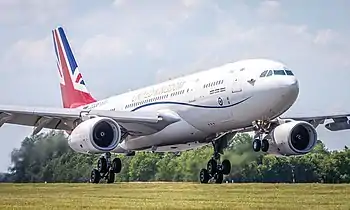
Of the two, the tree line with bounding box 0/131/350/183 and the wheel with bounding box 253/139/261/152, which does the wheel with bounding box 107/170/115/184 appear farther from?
the wheel with bounding box 253/139/261/152

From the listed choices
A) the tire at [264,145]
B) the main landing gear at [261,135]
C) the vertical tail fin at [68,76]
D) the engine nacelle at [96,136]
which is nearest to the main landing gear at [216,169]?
the main landing gear at [261,135]

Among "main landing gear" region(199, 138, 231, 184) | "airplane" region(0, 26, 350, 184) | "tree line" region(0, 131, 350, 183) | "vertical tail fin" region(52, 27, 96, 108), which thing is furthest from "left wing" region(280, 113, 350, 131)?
"vertical tail fin" region(52, 27, 96, 108)

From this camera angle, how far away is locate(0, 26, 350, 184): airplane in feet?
97.3

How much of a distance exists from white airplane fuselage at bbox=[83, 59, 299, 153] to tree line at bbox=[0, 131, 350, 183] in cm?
113

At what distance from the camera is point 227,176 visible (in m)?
34.7

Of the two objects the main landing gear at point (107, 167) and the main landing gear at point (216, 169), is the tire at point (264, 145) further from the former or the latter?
the main landing gear at point (107, 167)

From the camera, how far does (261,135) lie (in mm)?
30906

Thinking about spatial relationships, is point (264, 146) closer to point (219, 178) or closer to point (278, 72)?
point (278, 72)

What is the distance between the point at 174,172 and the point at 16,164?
7.31 meters

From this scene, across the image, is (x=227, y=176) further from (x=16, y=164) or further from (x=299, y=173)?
(x=16, y=164)

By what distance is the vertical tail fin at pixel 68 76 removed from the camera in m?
45.6

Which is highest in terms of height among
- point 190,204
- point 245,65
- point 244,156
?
point 245,65

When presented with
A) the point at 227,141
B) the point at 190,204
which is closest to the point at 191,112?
the point at 227,141

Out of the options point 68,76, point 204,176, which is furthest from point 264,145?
point 68,76
